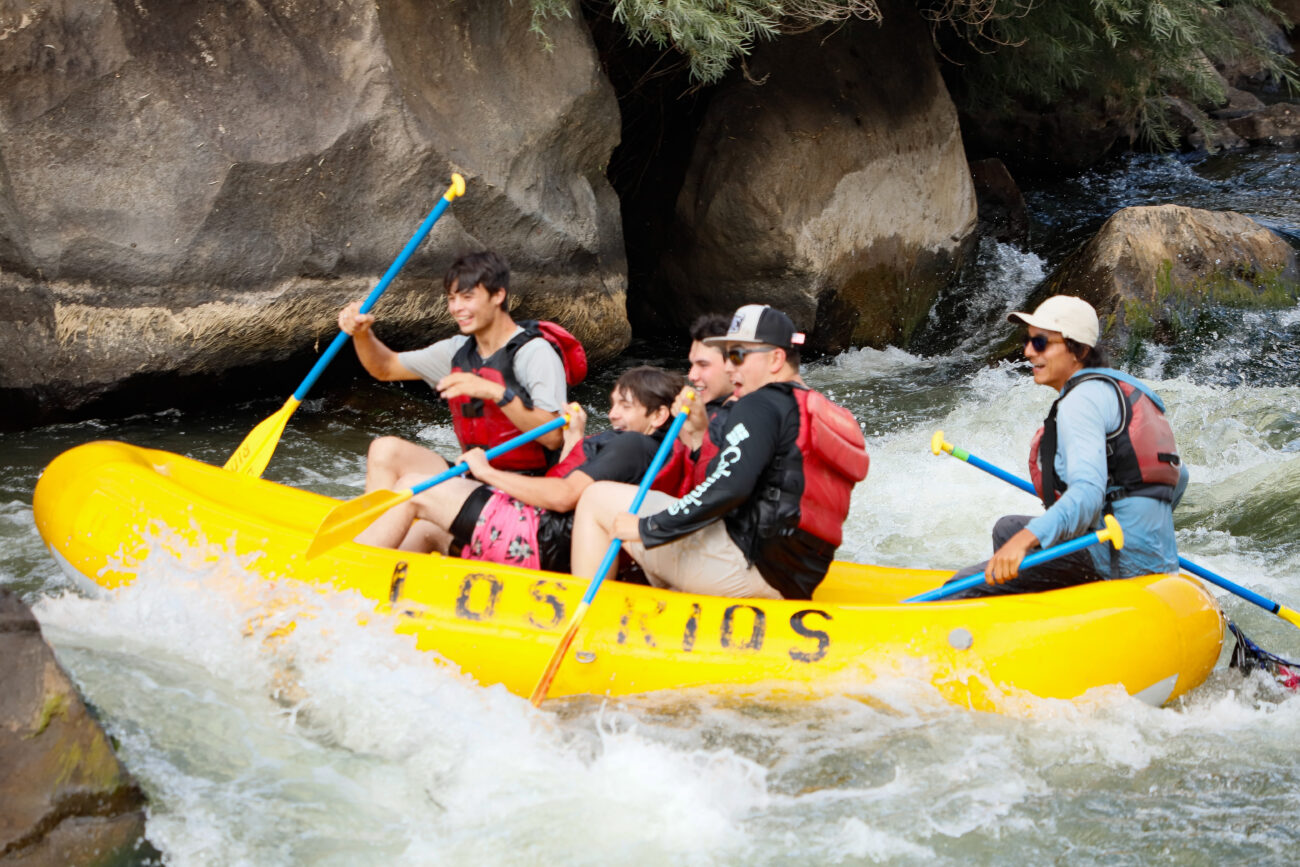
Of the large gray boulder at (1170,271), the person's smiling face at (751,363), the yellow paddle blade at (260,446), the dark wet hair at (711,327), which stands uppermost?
the person's smiling face at (751,363)

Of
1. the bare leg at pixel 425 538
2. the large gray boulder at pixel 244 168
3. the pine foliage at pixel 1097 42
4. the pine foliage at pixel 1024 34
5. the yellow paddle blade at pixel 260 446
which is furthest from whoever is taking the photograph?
the pine foliage at pixel 1097 42

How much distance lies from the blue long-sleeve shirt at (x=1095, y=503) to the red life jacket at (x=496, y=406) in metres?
1.52

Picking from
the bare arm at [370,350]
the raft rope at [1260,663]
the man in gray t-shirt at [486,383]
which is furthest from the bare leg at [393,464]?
the raft rope at [1260,663]

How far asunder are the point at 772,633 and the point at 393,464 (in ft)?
4.28

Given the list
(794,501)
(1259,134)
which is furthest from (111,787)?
(1259,134)

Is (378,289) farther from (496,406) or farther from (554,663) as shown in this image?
(554,663)

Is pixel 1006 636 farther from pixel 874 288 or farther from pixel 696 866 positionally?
pixel 874 288

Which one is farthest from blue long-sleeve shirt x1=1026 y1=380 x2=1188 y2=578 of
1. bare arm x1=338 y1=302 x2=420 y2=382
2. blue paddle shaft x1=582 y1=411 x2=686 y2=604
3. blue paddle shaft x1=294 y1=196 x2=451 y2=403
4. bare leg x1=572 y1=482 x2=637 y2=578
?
blue paddle shaft x1=294 y1=196 x2=451 y2=403

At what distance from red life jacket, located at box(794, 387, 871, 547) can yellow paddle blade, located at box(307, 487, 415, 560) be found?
1.13m

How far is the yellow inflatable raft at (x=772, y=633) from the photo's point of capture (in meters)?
3.08

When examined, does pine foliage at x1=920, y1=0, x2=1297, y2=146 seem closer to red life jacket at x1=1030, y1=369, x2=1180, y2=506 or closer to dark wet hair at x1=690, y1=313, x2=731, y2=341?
dark wet hair at x1=690, y1=313, x2=731, y2=341

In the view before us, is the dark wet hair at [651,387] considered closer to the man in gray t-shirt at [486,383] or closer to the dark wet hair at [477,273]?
the man in gray t-shirt at [486,383]

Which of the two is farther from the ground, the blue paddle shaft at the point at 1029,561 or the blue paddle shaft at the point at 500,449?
the blue paddle shaft at the point at 500,449

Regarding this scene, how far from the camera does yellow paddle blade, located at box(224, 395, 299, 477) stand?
4.20m
